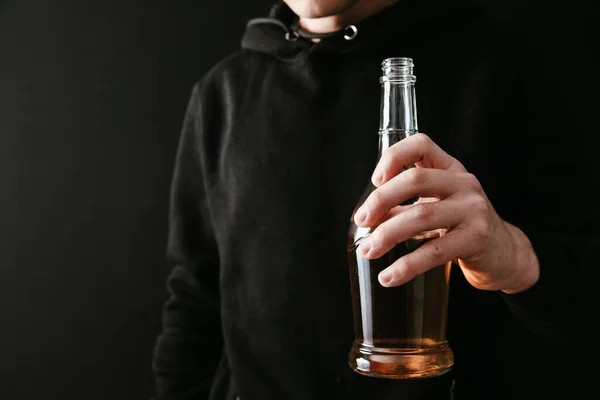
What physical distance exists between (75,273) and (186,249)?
14.8 inches

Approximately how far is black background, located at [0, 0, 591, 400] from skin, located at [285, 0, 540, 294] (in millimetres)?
932

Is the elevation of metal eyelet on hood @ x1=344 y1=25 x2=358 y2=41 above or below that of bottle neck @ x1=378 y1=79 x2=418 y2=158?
above

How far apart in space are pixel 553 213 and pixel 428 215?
406 millimetres

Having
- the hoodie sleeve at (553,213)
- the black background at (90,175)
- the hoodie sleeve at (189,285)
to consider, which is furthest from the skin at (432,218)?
the black background at (90,175)

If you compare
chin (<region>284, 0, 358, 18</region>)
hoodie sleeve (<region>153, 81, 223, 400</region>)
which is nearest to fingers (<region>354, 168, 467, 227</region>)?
chin (<region>284, 0, 358, 18</region>)

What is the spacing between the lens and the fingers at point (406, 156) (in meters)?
0.75

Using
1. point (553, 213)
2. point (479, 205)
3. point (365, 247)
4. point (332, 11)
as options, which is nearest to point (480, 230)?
point (479, 205)

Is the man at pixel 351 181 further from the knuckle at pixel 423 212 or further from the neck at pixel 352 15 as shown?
the knuckle at pixel 423 212

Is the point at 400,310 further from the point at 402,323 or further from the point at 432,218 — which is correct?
the point at 432,218

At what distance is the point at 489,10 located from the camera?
4.75 ft

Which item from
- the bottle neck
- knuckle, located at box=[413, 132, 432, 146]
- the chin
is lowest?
knuckle, located at box=[413, 132, 432, 146]

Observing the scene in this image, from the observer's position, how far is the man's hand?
0.73m

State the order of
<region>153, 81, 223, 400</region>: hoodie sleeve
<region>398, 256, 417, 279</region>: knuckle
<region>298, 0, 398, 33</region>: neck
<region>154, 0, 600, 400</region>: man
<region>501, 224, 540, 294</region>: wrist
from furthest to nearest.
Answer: <region>153, 81, 223, 400</region>: hoodie sleeve
<region>298, 0, 398, 33</region>: neck
<region>154, 0, 600, 400</region>: man
<region>501, 224, 540, 294</region>: wrist
<region>398, 256, 417, 279</region>: knuckle

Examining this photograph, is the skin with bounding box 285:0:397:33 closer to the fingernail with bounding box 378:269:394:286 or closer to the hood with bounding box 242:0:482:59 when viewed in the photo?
the hood with bounding box 242:0:482:59
